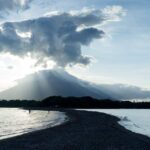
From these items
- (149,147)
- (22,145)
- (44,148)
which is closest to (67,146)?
(44,148)

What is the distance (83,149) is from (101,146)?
3217 millimetres

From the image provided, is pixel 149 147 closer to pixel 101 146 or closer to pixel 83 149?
pixel 101 146

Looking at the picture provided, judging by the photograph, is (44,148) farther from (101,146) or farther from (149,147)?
(149,147)

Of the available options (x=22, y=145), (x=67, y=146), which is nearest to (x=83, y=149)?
(x=67, y=146)

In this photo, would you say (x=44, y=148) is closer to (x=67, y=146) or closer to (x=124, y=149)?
(x=67, y=146)

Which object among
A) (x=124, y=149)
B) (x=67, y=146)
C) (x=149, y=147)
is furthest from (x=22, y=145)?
(x=149, y=147)

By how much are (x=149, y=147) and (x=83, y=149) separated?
280 inches

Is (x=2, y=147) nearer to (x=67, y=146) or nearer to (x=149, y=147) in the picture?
(x=67, y=146)

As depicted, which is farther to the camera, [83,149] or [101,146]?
[101,146]

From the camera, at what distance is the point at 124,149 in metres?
32.7

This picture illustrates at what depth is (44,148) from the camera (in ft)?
107

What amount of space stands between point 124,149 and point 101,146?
2.54m

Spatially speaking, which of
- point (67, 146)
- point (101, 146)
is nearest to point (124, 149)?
point (101, 146)

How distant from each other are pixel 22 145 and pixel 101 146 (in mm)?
7275
